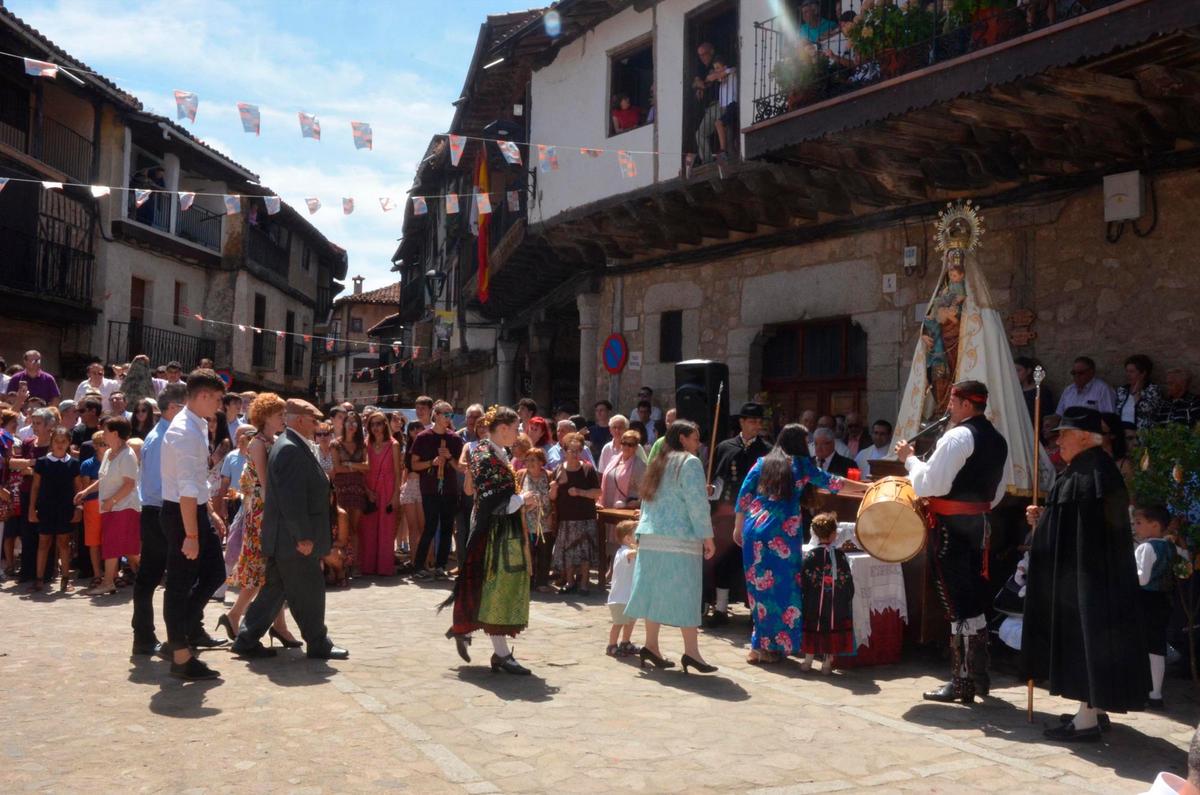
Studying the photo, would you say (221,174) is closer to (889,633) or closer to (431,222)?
(431,222)

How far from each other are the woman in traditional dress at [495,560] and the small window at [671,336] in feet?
28.5

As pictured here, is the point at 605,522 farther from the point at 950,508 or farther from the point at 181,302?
the point at 181,302

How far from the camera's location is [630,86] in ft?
53.8

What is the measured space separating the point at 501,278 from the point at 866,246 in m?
9.45

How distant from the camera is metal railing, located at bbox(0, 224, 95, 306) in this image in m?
21.8

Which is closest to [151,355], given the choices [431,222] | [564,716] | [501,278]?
[431,222]

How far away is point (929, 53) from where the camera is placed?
9844 mm

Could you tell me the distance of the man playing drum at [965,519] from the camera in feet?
21.4

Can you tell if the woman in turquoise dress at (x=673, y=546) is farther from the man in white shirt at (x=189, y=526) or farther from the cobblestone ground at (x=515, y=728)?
the man in white shirt at (x=189, y=526)

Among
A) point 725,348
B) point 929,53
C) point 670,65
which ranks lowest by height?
point 725,348

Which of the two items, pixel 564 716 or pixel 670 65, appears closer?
pixel 564 716

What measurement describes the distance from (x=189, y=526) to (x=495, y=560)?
1.87m

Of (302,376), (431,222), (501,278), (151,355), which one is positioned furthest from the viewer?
(302,376)

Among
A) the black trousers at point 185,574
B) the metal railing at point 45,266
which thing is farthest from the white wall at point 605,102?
the metal railing at point 45,266
